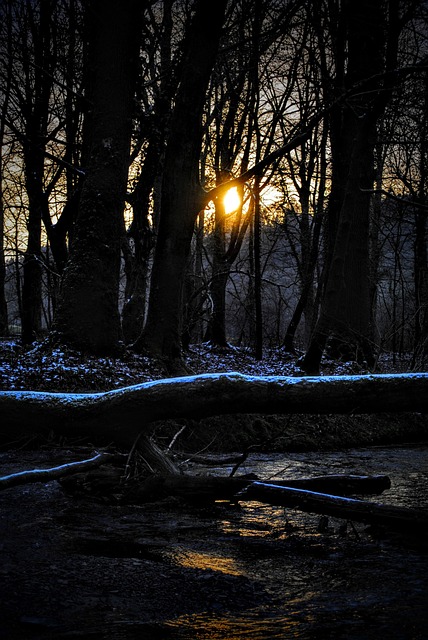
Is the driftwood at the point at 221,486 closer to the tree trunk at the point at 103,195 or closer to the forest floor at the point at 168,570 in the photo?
the forest floor at the point at 168,570

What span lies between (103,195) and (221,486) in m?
6.60

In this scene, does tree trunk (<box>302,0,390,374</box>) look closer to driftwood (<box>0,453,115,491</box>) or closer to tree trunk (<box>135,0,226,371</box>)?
tree trunk (<box>135,0,226,371</box>)

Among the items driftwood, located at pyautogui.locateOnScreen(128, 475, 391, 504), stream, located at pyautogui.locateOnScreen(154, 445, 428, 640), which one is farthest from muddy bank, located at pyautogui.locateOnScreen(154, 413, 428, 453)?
stream, located at pyautogui.locateOnScreen(154, 445, 428, 640)

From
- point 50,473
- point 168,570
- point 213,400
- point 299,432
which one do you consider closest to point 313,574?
point 168,570

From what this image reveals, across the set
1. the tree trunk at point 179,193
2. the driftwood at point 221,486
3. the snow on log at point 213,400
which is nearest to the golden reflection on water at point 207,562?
the driftwood at point 221,486

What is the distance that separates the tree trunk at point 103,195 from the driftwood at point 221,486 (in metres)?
4.88

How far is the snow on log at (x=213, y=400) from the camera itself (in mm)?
4816

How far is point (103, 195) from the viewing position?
33.5ft

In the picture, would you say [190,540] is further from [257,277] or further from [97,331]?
[257,277]

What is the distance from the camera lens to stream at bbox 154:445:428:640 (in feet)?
9.37

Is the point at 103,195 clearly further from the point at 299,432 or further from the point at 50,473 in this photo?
the point at 50,473

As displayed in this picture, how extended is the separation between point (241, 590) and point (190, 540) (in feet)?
3.13

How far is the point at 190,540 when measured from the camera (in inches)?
169

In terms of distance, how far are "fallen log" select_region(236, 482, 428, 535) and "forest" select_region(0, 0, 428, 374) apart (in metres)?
5.73
